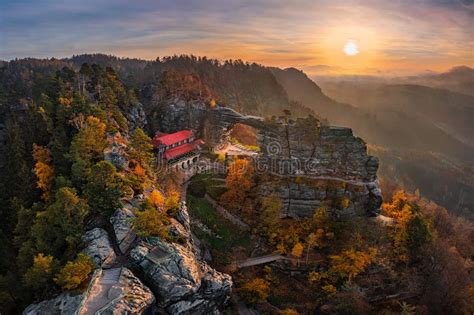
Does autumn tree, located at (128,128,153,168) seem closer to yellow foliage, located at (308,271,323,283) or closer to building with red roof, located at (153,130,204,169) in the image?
building with red roof, located at (153,130,204,169)

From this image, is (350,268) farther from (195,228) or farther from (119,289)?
(119,289)

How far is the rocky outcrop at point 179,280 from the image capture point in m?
27.3

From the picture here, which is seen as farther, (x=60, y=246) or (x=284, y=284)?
(x=284, y=284)

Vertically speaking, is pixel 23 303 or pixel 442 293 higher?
pixel 23 303

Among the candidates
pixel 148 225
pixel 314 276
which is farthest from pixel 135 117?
pixel 314 276

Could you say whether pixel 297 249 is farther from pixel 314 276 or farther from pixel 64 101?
pixel 64 101

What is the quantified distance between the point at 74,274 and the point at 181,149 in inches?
1484

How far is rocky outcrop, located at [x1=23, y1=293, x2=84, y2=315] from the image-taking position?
2455 cm

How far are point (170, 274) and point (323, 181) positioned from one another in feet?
124

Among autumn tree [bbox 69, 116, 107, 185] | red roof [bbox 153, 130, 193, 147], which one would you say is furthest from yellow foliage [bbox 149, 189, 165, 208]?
red roof [bbox 153, 130, 193, 147]

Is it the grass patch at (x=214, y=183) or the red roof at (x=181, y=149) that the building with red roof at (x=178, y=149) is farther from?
the grass patch at (x=214, y=183)

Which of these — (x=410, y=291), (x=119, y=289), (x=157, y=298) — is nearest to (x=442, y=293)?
(x=410, y=291)

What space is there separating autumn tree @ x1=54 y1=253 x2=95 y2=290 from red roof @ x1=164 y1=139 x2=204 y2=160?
107 feet

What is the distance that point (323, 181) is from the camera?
59.1 meters
